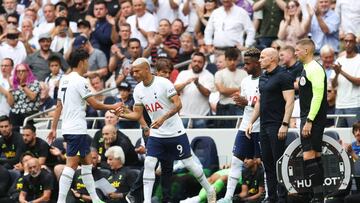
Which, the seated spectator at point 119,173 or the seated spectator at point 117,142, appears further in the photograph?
the seated spectator at point 117,142

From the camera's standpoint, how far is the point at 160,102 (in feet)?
55.5

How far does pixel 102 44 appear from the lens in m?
24.8

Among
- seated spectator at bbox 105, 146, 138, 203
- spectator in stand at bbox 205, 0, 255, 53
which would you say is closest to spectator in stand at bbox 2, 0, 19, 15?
spectator in stand at bbox 205, 0, 255, 53

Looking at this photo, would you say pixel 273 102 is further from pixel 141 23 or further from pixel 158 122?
pixel 141 23

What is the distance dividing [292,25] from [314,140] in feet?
20.9

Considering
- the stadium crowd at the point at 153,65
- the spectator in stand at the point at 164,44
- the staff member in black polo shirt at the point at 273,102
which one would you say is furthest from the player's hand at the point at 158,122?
the spectator in stand at the point at 164,44

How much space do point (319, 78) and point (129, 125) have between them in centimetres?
667

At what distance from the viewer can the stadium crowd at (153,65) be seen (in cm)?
1889

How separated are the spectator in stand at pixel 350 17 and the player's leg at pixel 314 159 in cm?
613

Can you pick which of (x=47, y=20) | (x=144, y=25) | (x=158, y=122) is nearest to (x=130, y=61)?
(x=144, y=25)

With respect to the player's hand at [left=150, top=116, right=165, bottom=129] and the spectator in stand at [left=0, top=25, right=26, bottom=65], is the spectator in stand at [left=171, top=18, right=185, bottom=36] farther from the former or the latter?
the player's hand at [left=150, top=116, right=165, bottom=129]

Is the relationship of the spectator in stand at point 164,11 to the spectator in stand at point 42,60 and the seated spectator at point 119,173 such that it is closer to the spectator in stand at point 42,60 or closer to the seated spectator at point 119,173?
the spectator in stand at point 42,60

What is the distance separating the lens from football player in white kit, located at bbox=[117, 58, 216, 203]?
16.9 metres

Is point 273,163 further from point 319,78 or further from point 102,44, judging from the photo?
point 102,44
